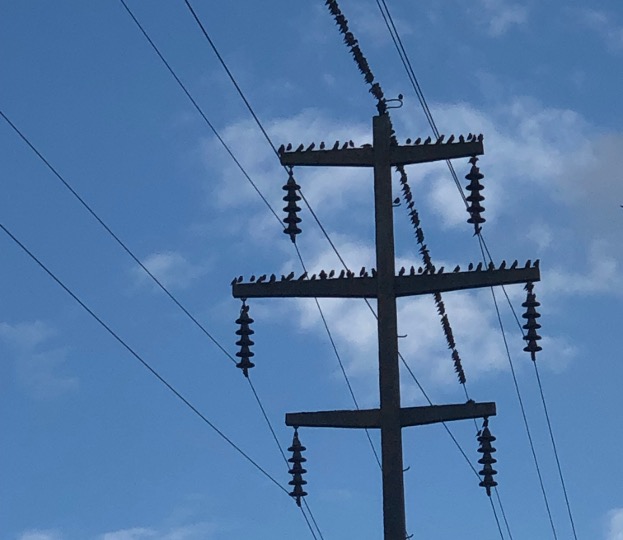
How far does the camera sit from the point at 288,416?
856 inches

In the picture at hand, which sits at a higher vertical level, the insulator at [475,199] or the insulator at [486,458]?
the insulator at [475,199]

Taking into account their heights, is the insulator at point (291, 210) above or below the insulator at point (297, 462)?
above

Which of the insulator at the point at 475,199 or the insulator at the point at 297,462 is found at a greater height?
the insulator at the point at 475,199

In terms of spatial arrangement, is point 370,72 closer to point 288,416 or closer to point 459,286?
point 459,286

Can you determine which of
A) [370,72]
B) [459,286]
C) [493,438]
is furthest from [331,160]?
[493,438]

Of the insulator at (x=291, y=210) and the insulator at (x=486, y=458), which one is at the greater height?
the insulator at (x=291, y=210)

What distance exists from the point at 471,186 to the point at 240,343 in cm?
389

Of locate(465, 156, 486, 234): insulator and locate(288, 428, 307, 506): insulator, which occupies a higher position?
locate(465, 156, 486, 234): insulator

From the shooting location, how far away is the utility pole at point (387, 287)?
20.7m

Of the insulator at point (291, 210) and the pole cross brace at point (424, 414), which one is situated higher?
the insulator at point (291, 210)

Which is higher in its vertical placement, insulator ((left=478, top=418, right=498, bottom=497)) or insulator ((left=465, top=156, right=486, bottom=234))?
insulator ((left=465, top=156, right=486, bottom=234))

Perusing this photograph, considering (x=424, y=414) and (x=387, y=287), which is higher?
(x=387, y=287)

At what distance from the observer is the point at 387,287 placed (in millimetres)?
21391

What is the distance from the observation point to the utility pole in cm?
2072
